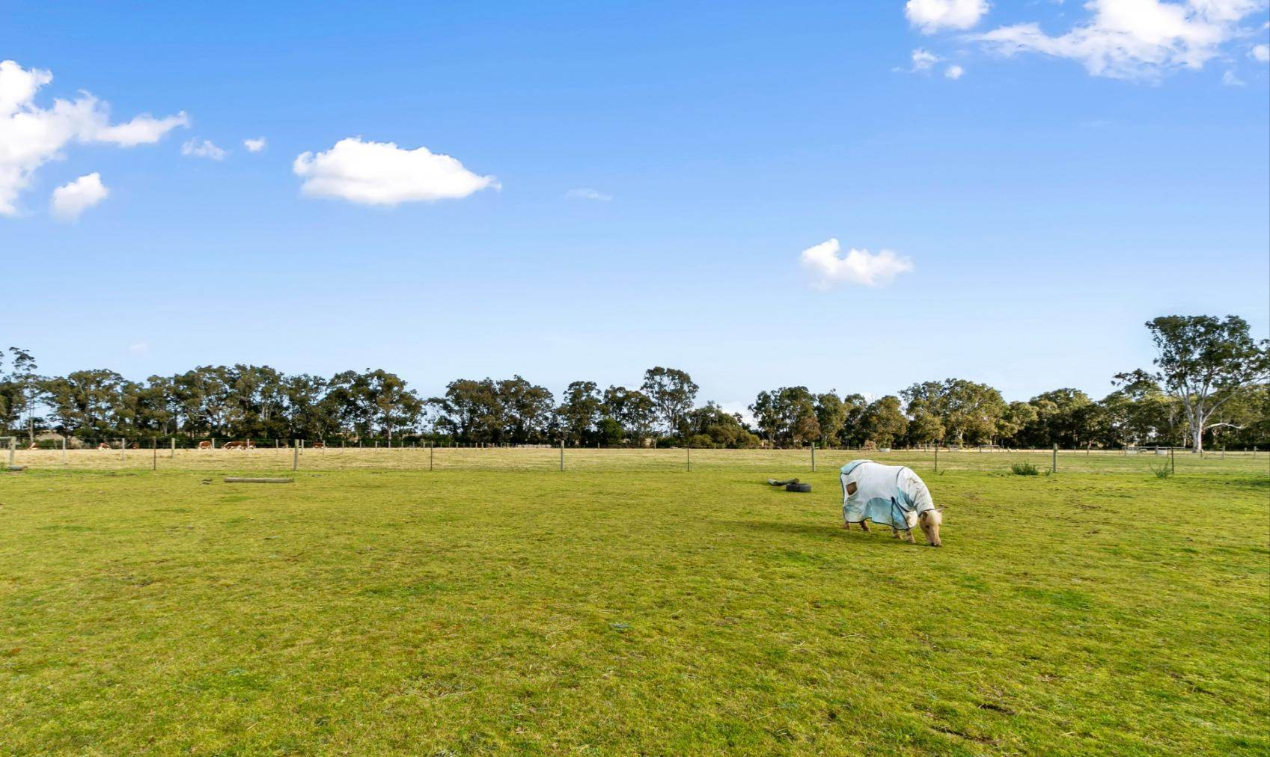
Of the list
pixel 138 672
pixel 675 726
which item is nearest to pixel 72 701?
pixel 138 672

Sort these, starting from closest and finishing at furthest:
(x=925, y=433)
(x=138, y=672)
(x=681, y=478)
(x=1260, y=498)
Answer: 1. (x=138, y=672)
2. (x=1260, y=498)
3. (x=681, y=478)
4. (x=925, y=433)

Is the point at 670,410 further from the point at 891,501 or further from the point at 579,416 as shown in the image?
the point at 891,501

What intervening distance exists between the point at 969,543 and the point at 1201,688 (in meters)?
5.92

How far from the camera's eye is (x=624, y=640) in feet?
18.6

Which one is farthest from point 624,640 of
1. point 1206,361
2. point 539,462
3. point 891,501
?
point 1206,361

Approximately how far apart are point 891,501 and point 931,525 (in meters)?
0.69

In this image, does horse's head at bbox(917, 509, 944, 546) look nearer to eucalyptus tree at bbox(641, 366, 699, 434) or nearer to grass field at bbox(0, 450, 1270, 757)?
grass field at bbox(0, 450, 1270, 757)

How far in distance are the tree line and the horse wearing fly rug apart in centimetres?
8768

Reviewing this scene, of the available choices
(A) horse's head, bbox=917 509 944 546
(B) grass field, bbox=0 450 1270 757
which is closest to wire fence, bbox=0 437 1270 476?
(A) horse's head, bbox=917 509 944 546

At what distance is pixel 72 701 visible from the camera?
173 inches

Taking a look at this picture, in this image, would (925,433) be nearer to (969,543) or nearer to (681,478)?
(681,478)

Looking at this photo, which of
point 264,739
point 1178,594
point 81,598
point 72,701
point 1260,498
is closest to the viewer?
point 264,739

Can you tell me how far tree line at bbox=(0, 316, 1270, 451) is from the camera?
8131cm

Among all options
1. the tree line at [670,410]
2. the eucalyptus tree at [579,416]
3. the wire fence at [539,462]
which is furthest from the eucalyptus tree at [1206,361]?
the eucalyptus tree at [579,416]
